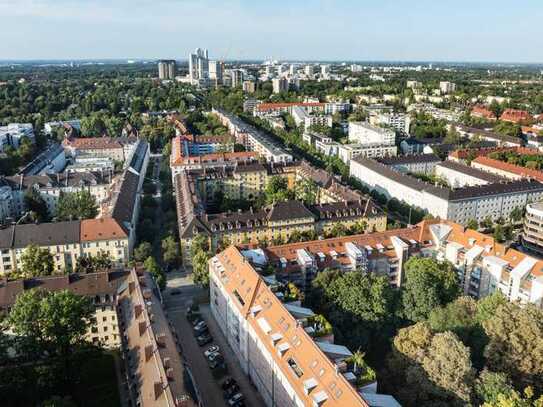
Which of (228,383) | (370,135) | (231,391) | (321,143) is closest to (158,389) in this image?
(231,391)

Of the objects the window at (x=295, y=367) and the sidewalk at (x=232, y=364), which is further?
the sidewalk at (x=232, y=364)

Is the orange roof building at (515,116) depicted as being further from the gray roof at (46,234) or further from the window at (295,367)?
the window at (295,367)

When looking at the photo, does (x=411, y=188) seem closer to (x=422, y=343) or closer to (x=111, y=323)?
(x=422, y=343)

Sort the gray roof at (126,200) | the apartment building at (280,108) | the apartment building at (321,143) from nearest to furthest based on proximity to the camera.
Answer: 1. the gray roof at (126,200)
2. the apartment building at (321,143)
3. the apartment building at (280,108)

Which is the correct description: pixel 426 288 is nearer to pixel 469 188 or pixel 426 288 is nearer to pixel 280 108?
pixel 469 188

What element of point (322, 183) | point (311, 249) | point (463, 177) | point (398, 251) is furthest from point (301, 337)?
point (463, 177)

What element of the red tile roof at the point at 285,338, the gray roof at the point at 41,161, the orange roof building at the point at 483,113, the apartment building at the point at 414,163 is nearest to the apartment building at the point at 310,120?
the apartment building at the point at 414,163
